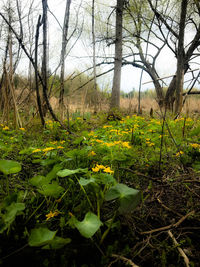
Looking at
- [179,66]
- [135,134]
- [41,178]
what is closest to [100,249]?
[41,178]

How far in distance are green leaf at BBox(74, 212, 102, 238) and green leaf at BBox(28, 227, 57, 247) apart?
80mm

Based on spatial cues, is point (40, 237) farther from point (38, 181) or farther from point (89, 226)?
point (38, 181)

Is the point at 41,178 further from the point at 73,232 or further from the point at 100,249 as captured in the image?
the point at 100,249

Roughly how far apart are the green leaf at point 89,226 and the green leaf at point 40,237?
0.08 meters

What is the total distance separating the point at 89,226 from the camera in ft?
1.73

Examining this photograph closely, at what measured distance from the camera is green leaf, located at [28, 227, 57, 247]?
48cm

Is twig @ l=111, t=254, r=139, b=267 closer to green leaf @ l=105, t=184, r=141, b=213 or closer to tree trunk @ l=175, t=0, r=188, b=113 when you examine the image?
green leaf @ l=105, t=184, r=141, b=213

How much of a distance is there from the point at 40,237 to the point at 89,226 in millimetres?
152

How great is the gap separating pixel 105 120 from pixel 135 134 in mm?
2296

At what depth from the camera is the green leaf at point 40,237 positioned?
1.59 ft

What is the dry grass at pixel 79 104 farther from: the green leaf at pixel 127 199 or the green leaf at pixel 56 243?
the green leaf at pixel 56 243

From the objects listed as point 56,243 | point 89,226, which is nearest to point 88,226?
point 89,226

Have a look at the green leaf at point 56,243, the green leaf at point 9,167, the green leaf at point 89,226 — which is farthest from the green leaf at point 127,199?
the green leaf at point 9,167

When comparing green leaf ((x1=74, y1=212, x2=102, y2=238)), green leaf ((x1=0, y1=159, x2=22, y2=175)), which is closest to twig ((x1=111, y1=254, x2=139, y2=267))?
green leaf ((x1=74, y1=212, x2=102, y2=238))
